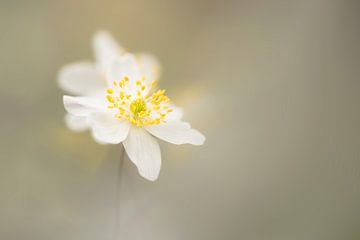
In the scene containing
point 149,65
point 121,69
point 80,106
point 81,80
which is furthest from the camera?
point 149,65

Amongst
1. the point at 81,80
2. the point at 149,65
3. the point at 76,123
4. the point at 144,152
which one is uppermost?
the point at 149,65

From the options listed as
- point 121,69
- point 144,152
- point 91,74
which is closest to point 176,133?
point 144,152

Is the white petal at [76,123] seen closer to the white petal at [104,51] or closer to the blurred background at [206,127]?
the blurred background at [206,127]

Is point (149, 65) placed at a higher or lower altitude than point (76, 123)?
higher

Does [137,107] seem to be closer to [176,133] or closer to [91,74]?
[176,133]

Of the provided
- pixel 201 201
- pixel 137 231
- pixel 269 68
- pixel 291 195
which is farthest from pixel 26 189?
pixel 269 68

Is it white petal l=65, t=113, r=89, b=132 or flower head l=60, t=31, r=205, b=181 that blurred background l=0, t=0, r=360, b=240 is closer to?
white petal l=65, t=113, r=89, b=132

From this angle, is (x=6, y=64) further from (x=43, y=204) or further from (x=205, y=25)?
(x=205, y=25)
